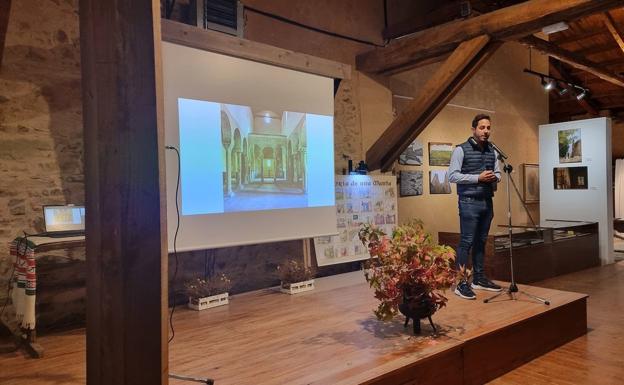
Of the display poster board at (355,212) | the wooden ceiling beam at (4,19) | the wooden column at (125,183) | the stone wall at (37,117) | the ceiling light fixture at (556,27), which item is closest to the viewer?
the wooden column at (125,183)

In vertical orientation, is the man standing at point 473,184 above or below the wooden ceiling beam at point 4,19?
below

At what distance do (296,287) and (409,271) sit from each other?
78.8 inches

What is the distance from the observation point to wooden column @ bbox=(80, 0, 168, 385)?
1785mm

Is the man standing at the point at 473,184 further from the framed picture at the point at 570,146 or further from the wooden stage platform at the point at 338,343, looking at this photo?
the framed picture at the point at 570,146

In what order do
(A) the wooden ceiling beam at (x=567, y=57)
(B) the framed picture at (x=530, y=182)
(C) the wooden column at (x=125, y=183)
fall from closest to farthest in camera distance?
1. (C) the wooden column at (x=125, y=183)
2. (A) the wooden ceiling beam at (x=567, y=57)
3. (B) the framed picture at (x=530, y=182)

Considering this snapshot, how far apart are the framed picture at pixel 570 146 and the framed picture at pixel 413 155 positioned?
2850 mm

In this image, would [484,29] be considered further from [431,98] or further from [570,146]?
[570,146]

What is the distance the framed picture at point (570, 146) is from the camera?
26.5 ft

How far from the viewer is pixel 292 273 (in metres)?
4.89

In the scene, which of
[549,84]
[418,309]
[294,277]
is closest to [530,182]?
[549,84]

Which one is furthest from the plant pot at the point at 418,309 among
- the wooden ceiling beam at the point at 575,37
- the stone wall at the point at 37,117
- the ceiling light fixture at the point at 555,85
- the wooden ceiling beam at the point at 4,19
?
the wooden ceiling beam at the point at 575,37

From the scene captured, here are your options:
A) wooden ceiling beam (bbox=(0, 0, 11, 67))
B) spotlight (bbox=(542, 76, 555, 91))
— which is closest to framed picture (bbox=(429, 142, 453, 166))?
spotlight (bbox=(542, 76, 555, 91))

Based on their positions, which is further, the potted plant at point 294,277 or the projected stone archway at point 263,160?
the potted plant at point 294,277

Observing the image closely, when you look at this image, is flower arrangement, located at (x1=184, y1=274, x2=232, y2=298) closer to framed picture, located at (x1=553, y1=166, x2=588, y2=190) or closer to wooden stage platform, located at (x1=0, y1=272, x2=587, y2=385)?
wooden stage platform, located at (x1=0, y1=272, x2=587, y2=385)
